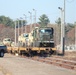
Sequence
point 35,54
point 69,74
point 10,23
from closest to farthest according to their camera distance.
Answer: point 69,74, point 35,54, point 10,23

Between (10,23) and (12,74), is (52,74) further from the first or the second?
A: (10,23)

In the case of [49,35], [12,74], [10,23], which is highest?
[10,23]

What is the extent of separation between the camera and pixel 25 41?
1980 inches

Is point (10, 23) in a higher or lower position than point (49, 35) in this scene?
higher

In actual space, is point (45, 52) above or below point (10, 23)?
below

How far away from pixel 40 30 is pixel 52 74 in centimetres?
2347

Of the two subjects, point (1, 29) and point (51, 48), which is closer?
point (51, 48)

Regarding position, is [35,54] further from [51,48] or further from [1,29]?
[1,29]

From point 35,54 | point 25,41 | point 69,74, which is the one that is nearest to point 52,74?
point 69,74

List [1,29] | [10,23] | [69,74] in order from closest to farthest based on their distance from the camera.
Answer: [69,74]
[1,29]
[10,23]

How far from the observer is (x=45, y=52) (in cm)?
4388

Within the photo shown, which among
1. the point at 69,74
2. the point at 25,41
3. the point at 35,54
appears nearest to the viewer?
the point at 69,74

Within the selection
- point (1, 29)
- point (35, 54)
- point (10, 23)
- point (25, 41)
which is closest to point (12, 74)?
point (35, 54)

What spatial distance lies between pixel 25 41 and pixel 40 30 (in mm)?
7067
